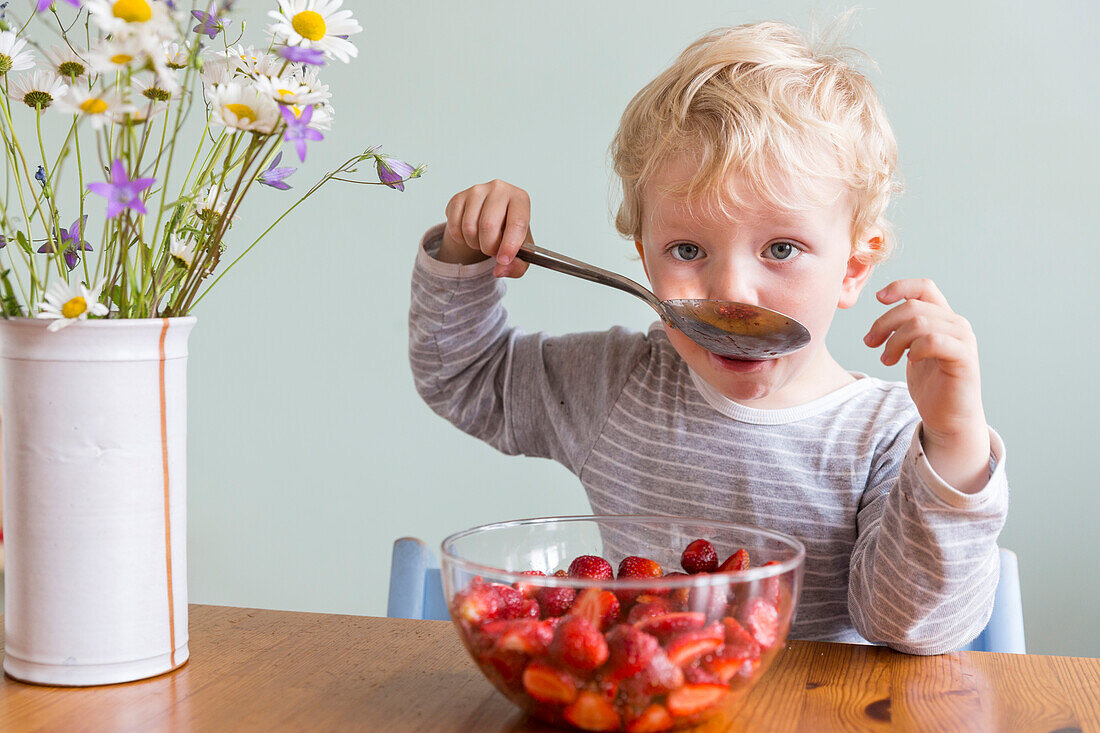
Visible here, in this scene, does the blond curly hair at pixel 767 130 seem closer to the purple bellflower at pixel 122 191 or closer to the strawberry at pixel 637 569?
the strawberry at pixel 637 569

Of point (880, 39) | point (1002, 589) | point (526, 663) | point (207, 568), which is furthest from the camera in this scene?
point (207, 568)

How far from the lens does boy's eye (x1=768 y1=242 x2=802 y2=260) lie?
0.80 metres

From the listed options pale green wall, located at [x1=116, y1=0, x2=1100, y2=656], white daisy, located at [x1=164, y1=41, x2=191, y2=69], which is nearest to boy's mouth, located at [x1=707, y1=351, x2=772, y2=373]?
white daisy, located at [x1=164, y1=41, x2=191, y2=69]

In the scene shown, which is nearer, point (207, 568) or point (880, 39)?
point (880, 39)

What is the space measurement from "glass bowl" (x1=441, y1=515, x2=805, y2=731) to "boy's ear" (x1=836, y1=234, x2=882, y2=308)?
450mm

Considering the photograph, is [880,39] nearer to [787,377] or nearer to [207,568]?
[787,377]

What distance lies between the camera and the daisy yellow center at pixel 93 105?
47 cm

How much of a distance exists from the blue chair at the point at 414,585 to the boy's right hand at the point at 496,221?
0.91 ft

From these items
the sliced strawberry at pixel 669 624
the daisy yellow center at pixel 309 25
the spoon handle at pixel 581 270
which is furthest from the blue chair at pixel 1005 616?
the daisy yellow center at pixel 309 25

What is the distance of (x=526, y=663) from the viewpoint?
465mm

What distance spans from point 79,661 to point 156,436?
0.13 m

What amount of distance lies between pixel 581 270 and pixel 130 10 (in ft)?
1.23

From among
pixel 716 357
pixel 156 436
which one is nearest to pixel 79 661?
pixel 156 436

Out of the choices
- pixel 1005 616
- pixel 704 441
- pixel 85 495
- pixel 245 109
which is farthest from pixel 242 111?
pixel 1005 616
